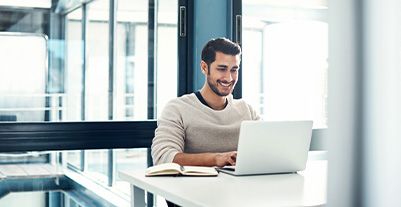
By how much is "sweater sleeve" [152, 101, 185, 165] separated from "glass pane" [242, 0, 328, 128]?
3.07 feet

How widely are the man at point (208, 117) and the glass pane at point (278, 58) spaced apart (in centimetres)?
71

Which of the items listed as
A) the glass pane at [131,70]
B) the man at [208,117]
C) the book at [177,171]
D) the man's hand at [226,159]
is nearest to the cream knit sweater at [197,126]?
the man at [208,117]

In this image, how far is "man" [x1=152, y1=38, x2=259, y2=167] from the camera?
2.40m

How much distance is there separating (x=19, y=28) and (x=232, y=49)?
1.17 metres

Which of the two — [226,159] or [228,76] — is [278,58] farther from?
[226,159]

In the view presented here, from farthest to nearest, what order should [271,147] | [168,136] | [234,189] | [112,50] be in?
[112,50]
[168,136]
[271,147]
[234,189]

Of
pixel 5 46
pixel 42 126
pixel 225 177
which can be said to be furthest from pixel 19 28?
pixel 225 177

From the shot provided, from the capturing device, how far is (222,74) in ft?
8.72

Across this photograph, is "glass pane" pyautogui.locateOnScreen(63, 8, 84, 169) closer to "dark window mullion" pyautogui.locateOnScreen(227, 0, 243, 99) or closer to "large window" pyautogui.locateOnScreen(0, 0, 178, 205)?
"large window" pyautogui.locateOnScreen(0, 0, 178, 205)

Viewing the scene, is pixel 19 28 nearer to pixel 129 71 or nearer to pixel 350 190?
pixel 129 71

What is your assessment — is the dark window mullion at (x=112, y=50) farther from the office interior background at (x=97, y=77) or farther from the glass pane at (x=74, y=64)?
the glass pane at (x=74, y=64)

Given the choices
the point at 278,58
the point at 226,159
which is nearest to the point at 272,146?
the point at 226,159

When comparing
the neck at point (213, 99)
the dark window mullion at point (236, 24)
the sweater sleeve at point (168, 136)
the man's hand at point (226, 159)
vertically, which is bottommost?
the man's hand at point (226, 159)

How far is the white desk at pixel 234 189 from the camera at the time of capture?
1.46 m
